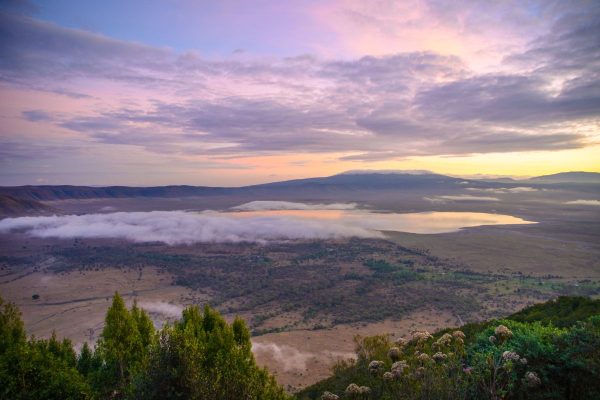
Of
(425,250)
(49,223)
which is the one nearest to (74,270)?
(49,223)

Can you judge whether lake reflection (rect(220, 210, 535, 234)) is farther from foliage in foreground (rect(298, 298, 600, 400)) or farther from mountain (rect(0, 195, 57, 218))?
mountain (rect(0, 195, 57, 218))

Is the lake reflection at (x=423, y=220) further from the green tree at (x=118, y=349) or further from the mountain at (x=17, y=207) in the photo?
the mountain at (x=17, y=207)

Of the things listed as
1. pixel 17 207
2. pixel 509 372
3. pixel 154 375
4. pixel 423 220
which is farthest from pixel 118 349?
pixel 17 207

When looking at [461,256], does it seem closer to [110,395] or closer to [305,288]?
[305,288]

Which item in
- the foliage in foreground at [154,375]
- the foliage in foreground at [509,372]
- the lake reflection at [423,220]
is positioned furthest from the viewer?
the lake reflection at [423,220]

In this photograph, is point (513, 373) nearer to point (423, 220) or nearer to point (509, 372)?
point (509, 372)

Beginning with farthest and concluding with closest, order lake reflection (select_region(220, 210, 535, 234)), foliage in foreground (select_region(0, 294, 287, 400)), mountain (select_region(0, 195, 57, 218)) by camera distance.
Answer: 1. mountain (select_region(0, 195, 57, 218))
2. lake reflection (select_region(220, 210, 535, 234))
3. foliage in foreground (select_region(0, 294, 287, 400))

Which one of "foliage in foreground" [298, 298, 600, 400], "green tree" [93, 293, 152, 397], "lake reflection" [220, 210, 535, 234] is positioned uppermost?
"foliage in foreground" [298, 298, 600, 400]

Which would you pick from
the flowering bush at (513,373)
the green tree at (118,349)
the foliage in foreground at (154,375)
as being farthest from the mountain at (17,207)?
the flowering bush at (513,373)

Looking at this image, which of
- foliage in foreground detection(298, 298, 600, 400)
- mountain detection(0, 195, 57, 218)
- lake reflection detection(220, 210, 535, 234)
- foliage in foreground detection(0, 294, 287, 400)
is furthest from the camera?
mountain detection(0, 195, 57, 218)

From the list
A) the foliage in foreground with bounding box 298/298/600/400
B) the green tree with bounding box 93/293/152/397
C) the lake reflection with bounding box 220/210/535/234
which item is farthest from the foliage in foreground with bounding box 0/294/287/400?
the lake reflection with bounding box 220/210/535/234

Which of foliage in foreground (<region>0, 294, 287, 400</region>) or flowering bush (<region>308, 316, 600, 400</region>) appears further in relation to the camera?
flowering bush (<region>308, 316, 600, 400</region>)
